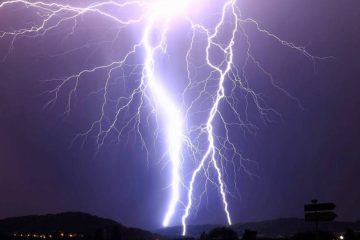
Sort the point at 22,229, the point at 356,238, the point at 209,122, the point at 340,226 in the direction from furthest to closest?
the point at 340,226 < the point at 22,229 < the point at 209,122 < the point at 356,238

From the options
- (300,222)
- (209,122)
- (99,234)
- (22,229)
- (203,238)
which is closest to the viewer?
(99,234)

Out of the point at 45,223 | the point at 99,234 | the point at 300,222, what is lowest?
the point at 99,234

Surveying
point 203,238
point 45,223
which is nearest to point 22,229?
point 45,223

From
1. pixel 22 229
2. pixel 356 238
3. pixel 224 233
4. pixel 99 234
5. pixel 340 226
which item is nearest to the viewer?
pixel 99 234

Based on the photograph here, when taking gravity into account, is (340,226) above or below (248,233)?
above

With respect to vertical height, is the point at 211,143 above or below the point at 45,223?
below

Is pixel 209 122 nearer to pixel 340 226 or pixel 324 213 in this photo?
pixel 324 213

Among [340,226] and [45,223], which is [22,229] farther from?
[340,226]

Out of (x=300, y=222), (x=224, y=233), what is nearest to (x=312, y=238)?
(x=224, y=233)

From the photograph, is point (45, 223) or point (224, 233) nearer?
point (224, 233)
